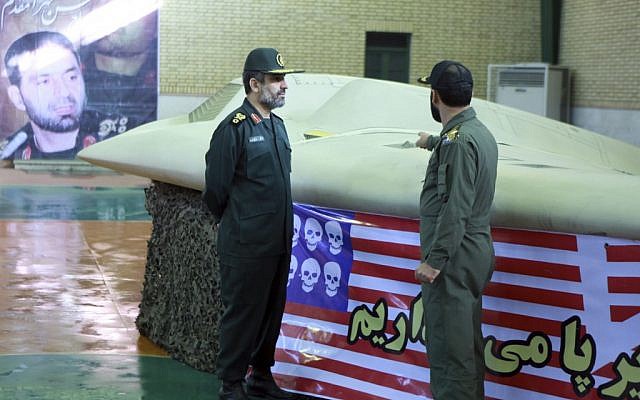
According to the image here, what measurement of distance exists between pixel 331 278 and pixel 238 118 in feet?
3.15

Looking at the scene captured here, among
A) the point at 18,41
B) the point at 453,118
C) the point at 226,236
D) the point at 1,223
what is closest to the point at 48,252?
the point at 1,223

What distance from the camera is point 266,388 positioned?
5.03 m

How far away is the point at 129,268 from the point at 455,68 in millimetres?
5863

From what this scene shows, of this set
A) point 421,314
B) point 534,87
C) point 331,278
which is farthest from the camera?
point 534,87

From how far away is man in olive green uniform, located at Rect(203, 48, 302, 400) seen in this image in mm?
4680

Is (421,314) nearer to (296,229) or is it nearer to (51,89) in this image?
(296,229)

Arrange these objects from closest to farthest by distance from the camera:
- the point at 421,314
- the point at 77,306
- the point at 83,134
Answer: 1. the point at 421,314
2. the point at 77,306
3. the point at 83,134

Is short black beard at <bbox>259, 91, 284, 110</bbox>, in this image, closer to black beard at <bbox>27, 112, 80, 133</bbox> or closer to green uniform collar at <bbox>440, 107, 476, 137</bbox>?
green uniform collar at <bbox>440, 107, 476, 137</bbox>

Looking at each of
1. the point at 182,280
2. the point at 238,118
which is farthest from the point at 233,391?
the point at 238,118

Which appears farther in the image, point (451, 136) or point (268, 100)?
point (268, 100)

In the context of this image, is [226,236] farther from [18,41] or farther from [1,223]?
[18,41]

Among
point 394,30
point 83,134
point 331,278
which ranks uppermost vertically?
point 394,30

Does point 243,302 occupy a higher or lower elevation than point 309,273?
lower

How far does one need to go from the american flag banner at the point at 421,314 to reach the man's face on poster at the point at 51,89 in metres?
14.2
